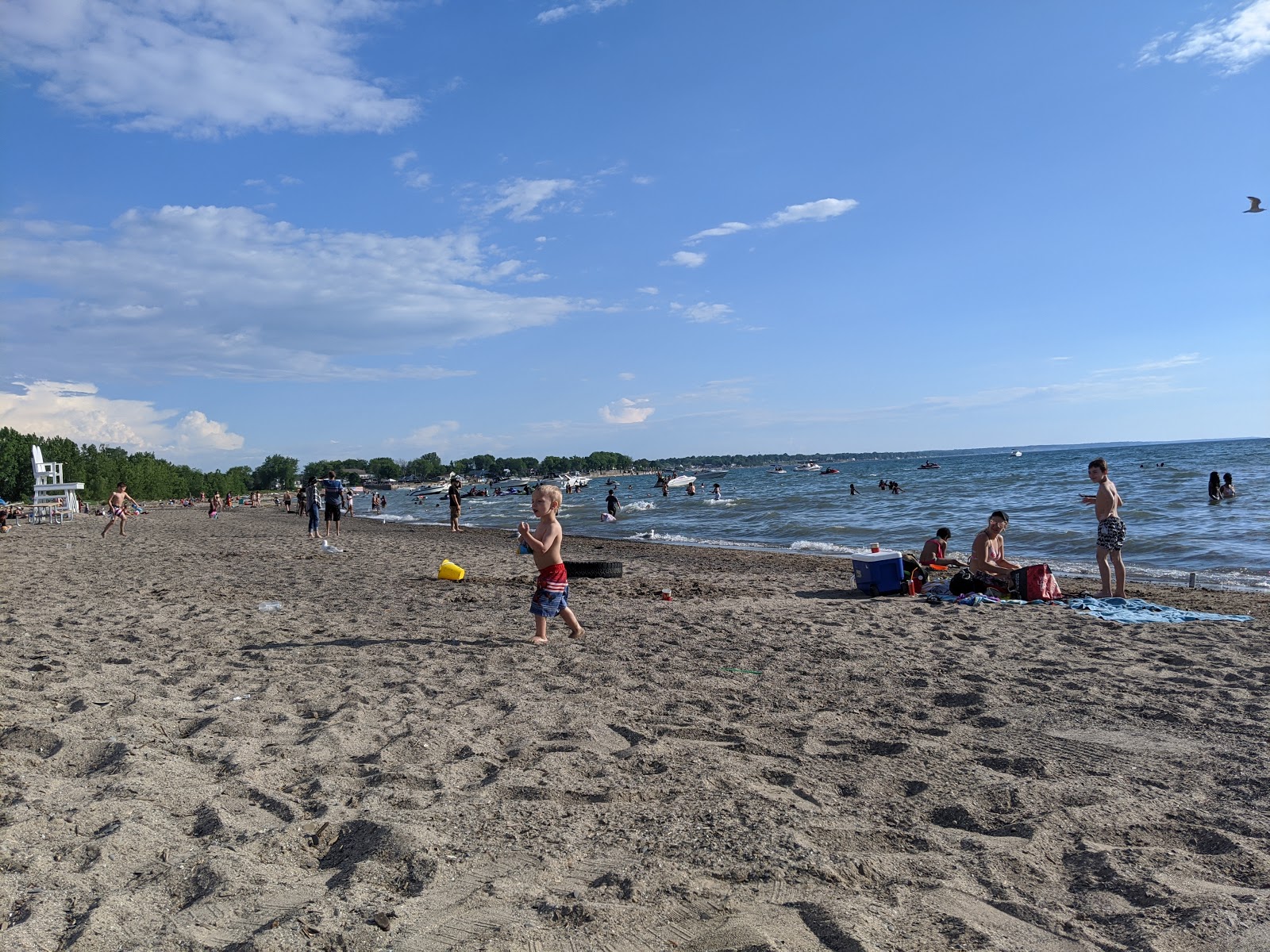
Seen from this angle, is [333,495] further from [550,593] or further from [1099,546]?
[1099,546]

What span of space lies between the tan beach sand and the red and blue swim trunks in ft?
1.13

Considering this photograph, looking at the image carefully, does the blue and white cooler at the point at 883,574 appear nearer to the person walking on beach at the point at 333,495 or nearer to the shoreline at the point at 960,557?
the shoreline at the point at 960,557

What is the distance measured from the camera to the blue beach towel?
8.29 m

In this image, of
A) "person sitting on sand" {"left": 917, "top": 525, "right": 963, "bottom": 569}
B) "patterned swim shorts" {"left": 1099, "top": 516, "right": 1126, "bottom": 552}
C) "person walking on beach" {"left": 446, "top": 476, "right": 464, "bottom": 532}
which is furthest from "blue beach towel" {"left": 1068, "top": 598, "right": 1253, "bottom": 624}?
"person walking on beach" {"left": 446, "top": 476, "right": 464, "bottom": 532}

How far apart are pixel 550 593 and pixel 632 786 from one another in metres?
3.37

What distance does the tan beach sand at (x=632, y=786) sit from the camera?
2582 mm

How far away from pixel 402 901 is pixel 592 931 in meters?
0.68

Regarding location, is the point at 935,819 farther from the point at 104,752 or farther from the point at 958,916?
the point at 104,752

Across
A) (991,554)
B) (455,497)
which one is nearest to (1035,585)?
(991,554)

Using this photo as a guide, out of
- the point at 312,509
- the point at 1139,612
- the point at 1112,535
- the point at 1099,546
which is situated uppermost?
the point at 312,509

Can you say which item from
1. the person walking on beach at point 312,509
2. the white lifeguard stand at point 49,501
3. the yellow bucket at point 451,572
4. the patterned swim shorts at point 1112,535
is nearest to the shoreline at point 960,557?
the patterned swim shorts at point 1112,535

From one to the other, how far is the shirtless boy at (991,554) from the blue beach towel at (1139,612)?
862 millimetres

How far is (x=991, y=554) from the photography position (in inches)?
400

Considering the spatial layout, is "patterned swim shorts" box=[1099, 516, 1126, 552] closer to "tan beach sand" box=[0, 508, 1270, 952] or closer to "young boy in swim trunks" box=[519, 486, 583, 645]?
"tan beach sand" box=[0, 508, 1270, 952]
